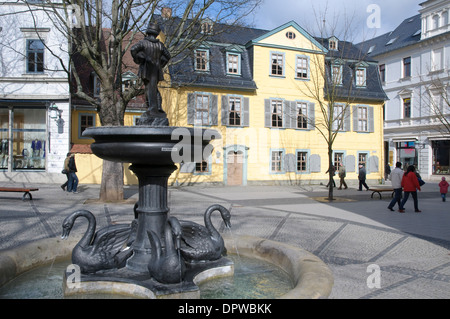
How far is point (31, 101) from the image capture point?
19.9m

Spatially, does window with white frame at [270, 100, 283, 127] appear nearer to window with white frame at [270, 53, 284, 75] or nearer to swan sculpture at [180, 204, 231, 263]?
window with white frame at [270, 53, 284, 75]

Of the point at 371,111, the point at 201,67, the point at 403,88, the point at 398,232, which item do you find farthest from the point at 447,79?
the point at 398,232

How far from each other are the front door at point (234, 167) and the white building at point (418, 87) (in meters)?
14.3

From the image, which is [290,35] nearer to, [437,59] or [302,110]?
[302,110]

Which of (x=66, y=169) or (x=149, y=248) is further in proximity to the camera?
(x=66, y=169)

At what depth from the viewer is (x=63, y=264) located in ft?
17.1

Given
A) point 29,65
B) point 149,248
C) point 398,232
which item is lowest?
point 398,232

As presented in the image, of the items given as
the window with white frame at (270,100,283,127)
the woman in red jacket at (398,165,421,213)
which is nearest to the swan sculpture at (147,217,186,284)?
the woman in red jacket at (398,165,421,213)

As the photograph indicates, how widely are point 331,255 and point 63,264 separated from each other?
3864 millimetres

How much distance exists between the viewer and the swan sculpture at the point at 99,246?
4.20 m

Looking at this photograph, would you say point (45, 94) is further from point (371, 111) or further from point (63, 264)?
point (371, 111)

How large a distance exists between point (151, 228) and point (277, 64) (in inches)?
882

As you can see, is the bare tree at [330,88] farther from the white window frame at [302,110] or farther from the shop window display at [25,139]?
the shop window display at [25,139]

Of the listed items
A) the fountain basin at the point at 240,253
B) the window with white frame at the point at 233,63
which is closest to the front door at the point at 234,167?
the window with white frame at the point at 233,63
